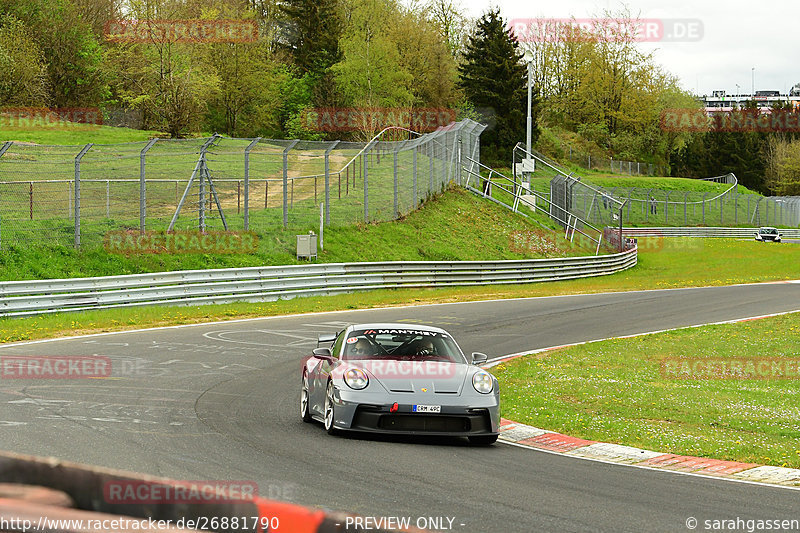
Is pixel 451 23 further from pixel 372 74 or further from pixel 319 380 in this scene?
pixel 319 380

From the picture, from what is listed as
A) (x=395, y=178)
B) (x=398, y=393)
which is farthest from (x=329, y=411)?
(x=395, y=178)

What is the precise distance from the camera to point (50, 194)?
114 ft

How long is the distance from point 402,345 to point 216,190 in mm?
26408

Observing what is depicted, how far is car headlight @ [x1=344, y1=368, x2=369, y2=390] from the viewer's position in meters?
9.77

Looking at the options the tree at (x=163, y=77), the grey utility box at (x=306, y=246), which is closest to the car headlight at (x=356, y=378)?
the grey utility box at (x=306, y=246)

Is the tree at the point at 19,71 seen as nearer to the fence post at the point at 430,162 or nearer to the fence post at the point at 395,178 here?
the fence post at the point at 430,162

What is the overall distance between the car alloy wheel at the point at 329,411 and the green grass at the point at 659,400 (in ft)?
9.02

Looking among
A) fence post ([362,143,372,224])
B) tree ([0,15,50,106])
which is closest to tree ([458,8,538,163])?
tree ([0,15,50,106])

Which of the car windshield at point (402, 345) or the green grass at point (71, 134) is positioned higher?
the green grass at point (71, 134)

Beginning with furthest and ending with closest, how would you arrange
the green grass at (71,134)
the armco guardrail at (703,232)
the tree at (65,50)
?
the tree at (65,50)
the armco guardrail at (703,232)
the green grass at (71,134)

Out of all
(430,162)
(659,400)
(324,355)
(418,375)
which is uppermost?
(430,162)

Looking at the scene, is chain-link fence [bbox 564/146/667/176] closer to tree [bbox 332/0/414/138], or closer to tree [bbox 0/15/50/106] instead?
tree [bbox 332/0/414/138]

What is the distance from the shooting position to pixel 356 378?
9859 mm

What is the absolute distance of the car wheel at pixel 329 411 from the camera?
9.74m
